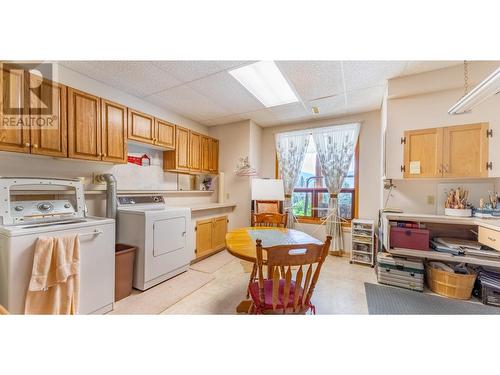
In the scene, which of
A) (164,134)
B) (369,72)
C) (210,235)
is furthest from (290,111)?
(210,235)

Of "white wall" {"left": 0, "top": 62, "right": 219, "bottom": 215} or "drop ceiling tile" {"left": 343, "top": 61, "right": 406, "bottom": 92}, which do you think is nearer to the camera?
"white wall" {"left": 0, "top": 62, "right": 219, "bottom": 215}

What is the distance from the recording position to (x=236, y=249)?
1.61m

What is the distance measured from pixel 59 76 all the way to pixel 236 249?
2691 mm

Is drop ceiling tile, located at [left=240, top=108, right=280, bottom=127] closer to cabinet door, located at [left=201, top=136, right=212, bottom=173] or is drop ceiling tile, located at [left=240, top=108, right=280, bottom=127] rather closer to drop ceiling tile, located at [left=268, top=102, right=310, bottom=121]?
drop ceiling tile, located at [left=268, top=102, right=310, bottom=121]

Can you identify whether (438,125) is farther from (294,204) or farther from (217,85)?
(217,85)

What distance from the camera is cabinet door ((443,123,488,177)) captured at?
2143 mm

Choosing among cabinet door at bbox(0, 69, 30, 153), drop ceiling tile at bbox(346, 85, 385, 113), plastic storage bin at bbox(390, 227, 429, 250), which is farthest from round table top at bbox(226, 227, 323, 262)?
drop ceiling tile at bbox(346, 85, 385, 113)

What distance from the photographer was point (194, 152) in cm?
365

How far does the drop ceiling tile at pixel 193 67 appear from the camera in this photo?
2.11 metres

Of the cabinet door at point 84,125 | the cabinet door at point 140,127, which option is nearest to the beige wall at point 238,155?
the cabinet door at point 140,127

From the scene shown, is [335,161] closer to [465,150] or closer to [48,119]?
A: [465,150]

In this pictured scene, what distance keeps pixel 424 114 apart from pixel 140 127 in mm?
3761

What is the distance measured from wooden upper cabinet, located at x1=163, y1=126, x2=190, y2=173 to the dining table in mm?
1797
